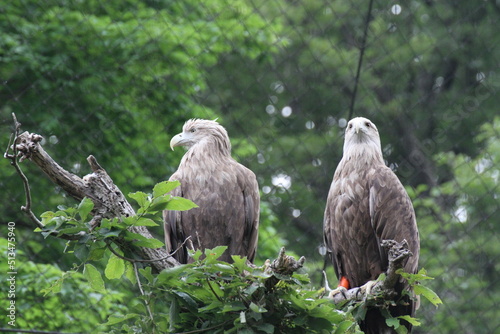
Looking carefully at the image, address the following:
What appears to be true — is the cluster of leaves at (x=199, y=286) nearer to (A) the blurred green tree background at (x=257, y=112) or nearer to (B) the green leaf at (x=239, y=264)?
(B) the green leaf at (x=239, y=264)

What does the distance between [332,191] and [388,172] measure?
0.33 metres

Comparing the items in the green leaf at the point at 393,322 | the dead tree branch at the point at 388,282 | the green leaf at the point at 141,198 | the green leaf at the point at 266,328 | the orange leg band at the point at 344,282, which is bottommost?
the green leaf at the point at 266,328

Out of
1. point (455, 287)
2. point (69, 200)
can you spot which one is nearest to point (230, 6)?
point (69, 200)

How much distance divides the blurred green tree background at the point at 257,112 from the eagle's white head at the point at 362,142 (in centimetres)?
131

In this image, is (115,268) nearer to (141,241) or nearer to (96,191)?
(141,241)

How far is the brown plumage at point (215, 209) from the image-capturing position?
16.3 feet

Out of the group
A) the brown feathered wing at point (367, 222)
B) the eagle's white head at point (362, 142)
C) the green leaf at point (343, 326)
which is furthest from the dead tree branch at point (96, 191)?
the eagle's white head at point (362, 142)

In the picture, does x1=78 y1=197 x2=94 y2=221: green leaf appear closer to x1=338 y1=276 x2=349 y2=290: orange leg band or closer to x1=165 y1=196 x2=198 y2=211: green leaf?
x1=165 y1=196 x2=198 y2=211: green leaf

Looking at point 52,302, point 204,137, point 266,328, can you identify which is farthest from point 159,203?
point 52,302

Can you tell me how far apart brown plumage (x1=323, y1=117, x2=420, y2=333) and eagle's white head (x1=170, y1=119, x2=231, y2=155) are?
737 mm

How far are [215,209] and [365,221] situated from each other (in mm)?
834

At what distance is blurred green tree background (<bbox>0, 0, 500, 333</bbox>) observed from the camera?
25.2ft

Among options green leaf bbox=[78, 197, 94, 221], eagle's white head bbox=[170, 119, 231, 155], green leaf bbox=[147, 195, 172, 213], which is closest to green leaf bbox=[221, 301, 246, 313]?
green leaf bbox=[147, 195, 172, 213]

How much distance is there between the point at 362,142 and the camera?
5227 mm
